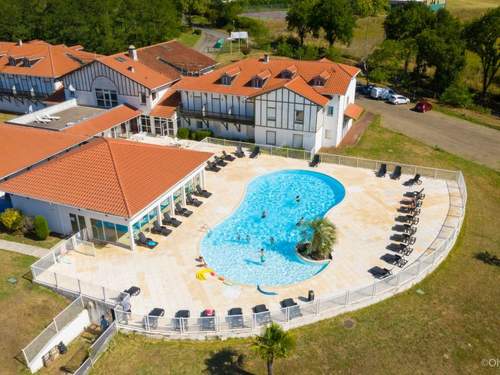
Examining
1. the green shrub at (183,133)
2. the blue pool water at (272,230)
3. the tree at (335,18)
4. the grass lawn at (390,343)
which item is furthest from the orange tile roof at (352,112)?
the tree at (335,18)

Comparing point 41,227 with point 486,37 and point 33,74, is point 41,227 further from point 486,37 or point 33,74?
point 486,37

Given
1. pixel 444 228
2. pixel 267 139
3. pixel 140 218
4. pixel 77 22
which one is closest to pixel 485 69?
pixel 267 139

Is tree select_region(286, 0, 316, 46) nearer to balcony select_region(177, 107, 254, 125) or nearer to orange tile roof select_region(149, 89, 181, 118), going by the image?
orange tile roof select_region(149, 89, 181, 118)

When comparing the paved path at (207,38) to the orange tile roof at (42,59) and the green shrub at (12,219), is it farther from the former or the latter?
the green shrub at (12,219)

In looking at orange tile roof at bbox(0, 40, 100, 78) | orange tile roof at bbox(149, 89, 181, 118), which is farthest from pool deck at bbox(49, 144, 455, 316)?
orange tile roof at bbox(0, 40, 100, 78)

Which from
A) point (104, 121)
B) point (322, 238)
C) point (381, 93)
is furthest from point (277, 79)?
point (322, 238)
